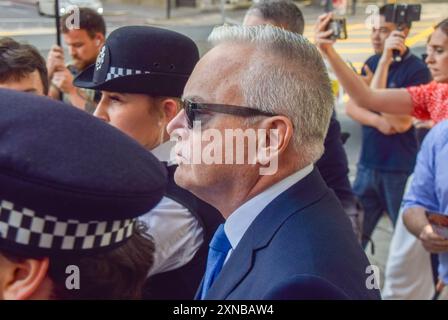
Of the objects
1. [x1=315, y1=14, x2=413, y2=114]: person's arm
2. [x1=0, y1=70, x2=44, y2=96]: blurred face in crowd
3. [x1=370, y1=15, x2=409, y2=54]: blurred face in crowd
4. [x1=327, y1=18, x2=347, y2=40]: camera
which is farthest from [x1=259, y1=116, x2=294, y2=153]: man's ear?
[x1=370, y1=15, x2=409, y2=54]: blurred face in crowd

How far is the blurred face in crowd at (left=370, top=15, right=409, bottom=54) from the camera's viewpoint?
4.07 m

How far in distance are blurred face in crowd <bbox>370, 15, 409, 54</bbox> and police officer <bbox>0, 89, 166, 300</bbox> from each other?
3.19 meters

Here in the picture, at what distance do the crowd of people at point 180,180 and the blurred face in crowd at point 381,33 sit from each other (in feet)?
5.04

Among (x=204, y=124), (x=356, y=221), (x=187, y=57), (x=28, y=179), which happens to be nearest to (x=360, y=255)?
(x=204, y=124)

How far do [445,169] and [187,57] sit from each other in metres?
1.18

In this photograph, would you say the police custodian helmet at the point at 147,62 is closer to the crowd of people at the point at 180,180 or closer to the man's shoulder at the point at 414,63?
the crowd of people at the point at 180,180

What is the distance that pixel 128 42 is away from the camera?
194 centimetres

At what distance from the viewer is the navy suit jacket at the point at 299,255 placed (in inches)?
48.6

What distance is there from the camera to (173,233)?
68.9 inches

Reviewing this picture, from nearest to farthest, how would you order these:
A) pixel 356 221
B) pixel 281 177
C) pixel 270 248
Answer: pixel 270 248 < pixel 281 177 < pixel 356 221

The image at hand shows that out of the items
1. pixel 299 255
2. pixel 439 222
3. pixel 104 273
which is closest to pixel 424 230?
pixel 439 222

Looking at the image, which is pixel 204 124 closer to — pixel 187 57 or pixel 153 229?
pixel 153 229

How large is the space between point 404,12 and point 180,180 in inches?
105

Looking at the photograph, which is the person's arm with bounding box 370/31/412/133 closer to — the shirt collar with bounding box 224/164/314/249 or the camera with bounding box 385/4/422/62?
the camera with bounding box 385/4/422/62
